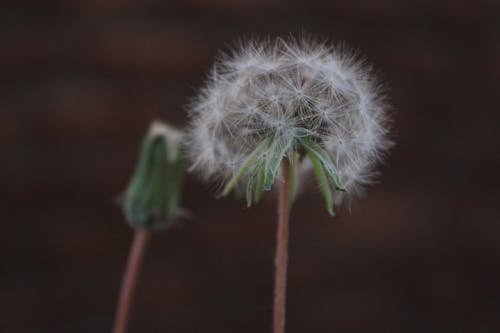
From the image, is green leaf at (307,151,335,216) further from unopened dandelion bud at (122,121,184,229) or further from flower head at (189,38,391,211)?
unopened dandelion bud at (122,121,184,229)

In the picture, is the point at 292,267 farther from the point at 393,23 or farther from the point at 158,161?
the point at 158,161

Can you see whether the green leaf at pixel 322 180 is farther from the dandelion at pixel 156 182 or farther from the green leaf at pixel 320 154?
the dandelion at pixel 156 182

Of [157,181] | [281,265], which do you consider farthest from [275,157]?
[157,181]

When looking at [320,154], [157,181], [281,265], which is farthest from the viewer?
[157,181]

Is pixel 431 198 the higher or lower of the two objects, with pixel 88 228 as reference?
higher

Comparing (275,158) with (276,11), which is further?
(276,11)

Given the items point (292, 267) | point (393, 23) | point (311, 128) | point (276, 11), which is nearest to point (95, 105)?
point (276, 11)

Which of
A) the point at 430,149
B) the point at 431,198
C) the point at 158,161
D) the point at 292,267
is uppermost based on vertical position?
the point at 430,149

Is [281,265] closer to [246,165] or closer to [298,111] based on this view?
[246,165]
